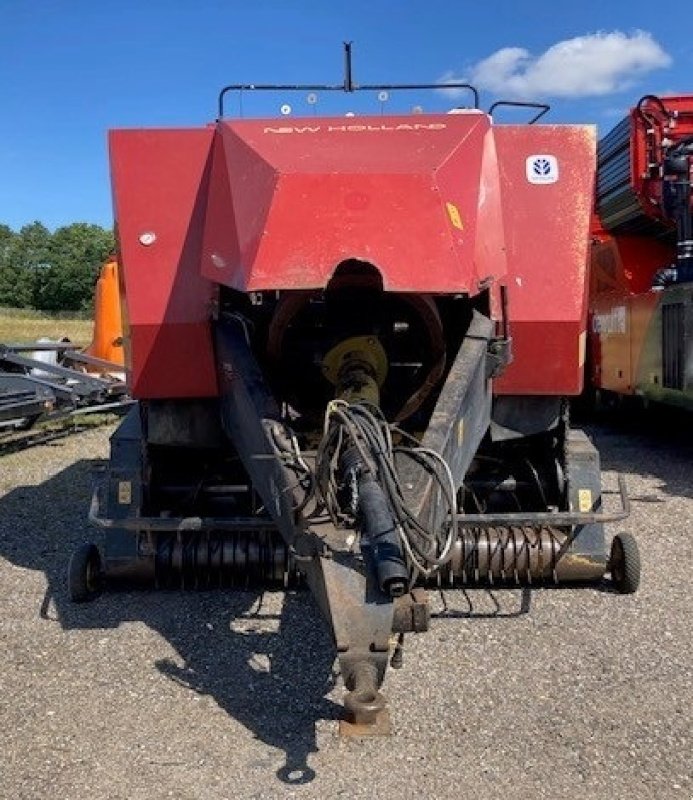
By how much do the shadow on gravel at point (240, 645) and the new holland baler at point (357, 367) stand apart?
15cm

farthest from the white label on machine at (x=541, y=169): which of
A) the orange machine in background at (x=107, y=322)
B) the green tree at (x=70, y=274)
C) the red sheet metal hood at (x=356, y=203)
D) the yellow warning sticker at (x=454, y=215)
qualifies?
the green tree at (x=70, y=274)

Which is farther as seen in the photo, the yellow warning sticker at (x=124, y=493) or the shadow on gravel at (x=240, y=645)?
the yellow warning sticker at (x=124, y=493)

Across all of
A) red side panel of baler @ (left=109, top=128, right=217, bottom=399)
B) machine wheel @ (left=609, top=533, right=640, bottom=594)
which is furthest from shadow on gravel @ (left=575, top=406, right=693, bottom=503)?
red side panel of baler @ (left=109, top=128, right=217, bottom=399)

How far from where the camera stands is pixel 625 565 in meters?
4.95

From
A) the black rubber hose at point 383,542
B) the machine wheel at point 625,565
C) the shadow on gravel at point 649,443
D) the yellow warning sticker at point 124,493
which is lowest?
the shadow on gravel at point 649,443

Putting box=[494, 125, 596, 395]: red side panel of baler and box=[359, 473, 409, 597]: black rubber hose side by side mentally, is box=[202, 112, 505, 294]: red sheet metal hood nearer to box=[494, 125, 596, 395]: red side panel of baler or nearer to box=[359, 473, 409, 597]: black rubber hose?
box=[494, 125, 596, 395]: red side panel of baler

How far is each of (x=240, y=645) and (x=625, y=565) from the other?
6.29 feet

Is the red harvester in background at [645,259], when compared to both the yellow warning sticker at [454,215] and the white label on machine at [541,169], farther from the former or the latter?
the yellow warning sticker at [454,215]

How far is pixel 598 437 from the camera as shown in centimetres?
1144

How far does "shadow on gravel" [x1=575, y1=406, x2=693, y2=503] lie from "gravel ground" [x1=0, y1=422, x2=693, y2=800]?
10.2ft

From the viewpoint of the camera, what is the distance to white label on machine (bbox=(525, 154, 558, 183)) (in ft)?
15.7

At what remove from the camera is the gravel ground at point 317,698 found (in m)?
3.15

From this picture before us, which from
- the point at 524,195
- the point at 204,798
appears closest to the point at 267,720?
the point at 204,798

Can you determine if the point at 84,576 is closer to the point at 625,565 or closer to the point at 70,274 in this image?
the point at 625,565
